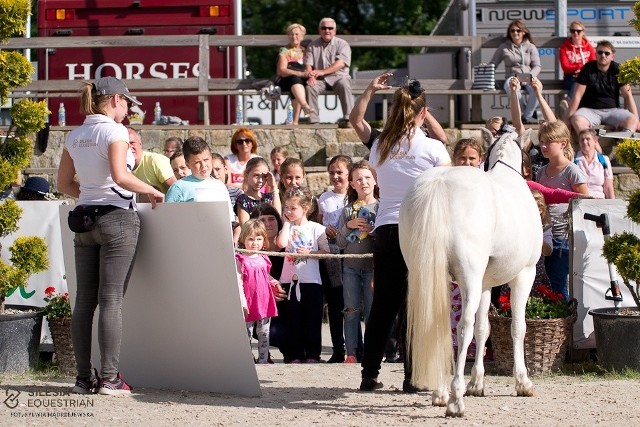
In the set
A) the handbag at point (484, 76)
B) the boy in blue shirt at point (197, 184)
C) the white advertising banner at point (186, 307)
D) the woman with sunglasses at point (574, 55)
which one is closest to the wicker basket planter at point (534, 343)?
the white advertising banner at point (186, 307)

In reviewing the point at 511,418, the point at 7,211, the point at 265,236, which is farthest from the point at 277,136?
the point at 511,418

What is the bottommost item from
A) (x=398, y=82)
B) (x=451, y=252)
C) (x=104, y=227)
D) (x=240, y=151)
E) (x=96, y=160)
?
(x=451, y=252)

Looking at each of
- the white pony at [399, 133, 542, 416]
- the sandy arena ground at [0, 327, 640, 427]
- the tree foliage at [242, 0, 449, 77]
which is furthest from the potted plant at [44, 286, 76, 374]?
the tree foliage at [242, 0, 449, 77]

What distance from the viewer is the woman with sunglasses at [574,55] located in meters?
15.6

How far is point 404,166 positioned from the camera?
7.59 m

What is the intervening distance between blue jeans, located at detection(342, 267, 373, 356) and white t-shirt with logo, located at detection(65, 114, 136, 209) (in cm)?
283

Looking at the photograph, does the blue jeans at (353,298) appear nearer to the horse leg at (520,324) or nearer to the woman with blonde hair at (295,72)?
the horse leg at (520,324)

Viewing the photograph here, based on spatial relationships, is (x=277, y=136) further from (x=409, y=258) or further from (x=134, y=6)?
(x=409, y=258)

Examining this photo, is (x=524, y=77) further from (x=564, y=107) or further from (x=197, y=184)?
(x=197, y=184)

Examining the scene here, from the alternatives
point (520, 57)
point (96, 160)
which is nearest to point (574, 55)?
point (520, 57)

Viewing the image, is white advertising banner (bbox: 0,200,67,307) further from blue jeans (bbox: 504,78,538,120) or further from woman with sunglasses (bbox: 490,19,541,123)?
woman with sunglasses (bbox: 490,19,541,123)

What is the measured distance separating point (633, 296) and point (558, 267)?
1.22m

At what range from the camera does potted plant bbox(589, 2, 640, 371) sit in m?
8.73

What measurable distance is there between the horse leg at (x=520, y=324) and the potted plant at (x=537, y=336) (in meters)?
0.95
